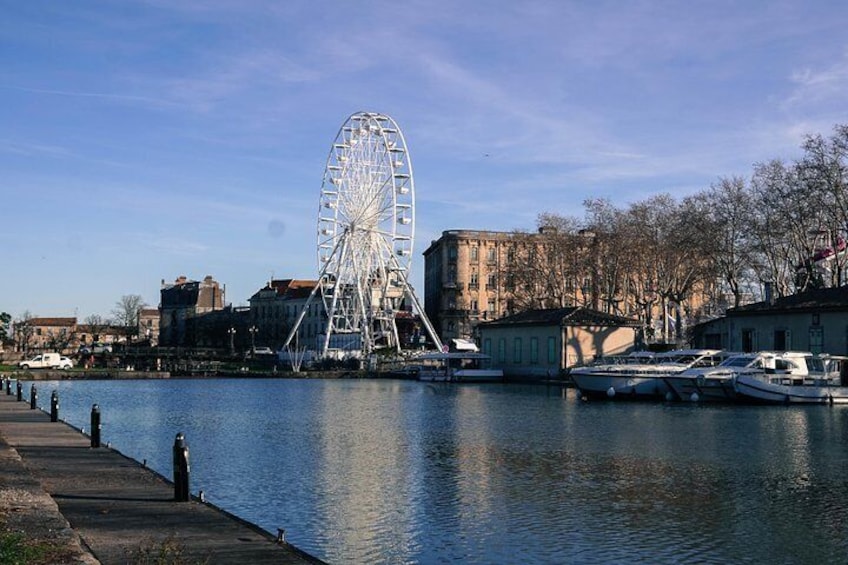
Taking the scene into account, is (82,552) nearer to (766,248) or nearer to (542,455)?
(542,455)

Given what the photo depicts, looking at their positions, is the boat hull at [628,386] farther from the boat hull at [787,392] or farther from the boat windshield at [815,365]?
the boat windshield at [815,365]

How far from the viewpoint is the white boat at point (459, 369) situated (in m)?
94.4

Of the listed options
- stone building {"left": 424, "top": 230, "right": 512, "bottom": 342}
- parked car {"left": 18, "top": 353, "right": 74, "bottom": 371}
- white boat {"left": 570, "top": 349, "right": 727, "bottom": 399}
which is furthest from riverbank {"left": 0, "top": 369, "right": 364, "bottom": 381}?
white boat {"left": 570, "top": 349, "right": 727, "bottom": 399}

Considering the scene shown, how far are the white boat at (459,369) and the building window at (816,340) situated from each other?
33762 millimetres

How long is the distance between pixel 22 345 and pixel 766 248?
145m

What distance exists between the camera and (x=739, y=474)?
1070 inches

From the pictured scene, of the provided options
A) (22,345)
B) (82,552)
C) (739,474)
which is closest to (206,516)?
(82,552)

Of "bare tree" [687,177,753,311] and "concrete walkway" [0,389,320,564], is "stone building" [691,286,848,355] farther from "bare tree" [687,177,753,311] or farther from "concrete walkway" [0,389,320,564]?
"concrete walkway" [0,389,320,564]

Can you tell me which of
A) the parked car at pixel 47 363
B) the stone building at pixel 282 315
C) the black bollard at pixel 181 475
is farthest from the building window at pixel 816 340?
the stone building at pixel 282 315

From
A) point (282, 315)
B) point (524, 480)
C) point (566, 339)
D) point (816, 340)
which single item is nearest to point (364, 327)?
point (566, 339)

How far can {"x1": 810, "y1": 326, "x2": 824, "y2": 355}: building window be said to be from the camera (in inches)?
2576

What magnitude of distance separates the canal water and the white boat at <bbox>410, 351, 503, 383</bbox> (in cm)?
4343

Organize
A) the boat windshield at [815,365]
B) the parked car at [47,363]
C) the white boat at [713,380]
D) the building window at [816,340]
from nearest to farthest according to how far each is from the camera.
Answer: the white boat at [713,380] → the boat windshield at [815,365] → the building window at [816,340] → the parked car at [47,363]

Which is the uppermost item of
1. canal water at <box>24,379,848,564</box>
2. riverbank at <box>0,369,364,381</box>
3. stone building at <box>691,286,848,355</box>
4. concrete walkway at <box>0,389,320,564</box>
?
stone building at <box>691,286,848,355</box>
